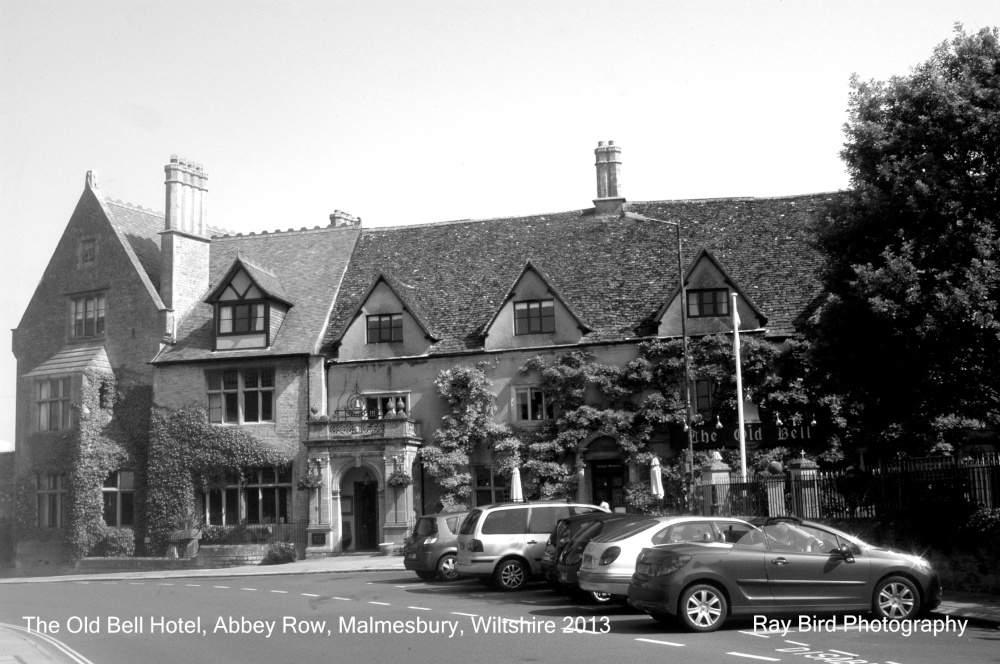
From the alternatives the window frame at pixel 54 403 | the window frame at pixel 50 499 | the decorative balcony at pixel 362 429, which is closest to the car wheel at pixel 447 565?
the decorative balcony at pixel 362 429

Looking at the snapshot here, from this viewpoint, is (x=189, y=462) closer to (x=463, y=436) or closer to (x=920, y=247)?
(x=463, y=436)

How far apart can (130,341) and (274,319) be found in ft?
19.5

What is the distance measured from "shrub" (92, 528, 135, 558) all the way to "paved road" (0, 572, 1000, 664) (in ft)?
57.0

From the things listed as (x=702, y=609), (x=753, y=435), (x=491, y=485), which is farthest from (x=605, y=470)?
(x=702, y=609)

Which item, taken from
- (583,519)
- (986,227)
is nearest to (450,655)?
(583,519)

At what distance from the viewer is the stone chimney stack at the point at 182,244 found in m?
44.3

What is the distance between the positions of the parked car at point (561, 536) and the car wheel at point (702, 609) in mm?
4551

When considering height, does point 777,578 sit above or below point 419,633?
above

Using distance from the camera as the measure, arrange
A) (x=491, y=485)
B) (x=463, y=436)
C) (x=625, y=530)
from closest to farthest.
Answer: (x=625, y=530)
(x=463, y=436)
(x=491, y=485)

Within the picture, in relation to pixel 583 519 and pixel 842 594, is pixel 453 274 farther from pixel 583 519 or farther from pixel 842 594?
pixel 842 594

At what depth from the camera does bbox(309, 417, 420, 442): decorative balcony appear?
39.5 metres

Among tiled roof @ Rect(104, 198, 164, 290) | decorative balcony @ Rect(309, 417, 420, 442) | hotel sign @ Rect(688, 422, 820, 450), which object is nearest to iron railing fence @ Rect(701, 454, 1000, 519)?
hotel sign @ Rect(688, 422, 820, 450)

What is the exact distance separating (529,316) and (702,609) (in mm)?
25618

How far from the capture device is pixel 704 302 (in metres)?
38.8
